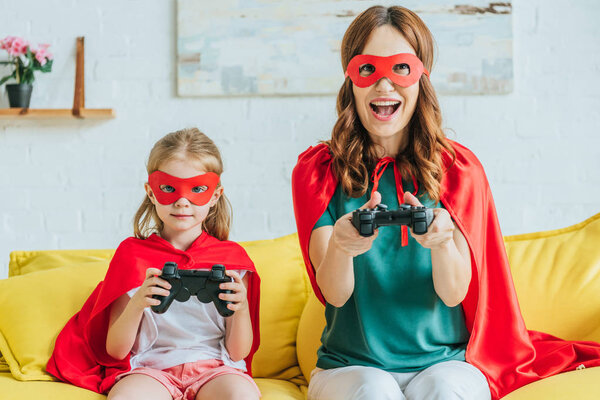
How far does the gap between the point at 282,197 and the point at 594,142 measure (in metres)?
1.35

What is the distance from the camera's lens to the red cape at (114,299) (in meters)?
1.68

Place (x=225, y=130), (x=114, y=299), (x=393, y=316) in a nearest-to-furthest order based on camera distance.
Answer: (x=393, y=316), (x=114, y=299), (x=225, y=130)

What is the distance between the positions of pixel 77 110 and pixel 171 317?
139 cm

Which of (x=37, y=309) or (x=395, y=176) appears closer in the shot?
(x=395, y=176)

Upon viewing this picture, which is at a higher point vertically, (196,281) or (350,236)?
(350,236)

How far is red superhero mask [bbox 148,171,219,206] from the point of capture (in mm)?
1691

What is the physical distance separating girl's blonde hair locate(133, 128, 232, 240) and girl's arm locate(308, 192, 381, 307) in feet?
1.21

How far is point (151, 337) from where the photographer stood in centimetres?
169

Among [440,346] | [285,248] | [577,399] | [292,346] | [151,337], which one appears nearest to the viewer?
[577,399]

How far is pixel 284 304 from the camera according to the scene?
1.97 meters

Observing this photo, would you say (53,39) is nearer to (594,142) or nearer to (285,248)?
(285,248)

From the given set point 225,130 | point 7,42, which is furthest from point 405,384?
point 7,42

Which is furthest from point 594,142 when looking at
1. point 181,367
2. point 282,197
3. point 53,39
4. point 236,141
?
point 53,39

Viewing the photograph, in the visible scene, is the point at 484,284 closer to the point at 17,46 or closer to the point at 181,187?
the point at 181,187
